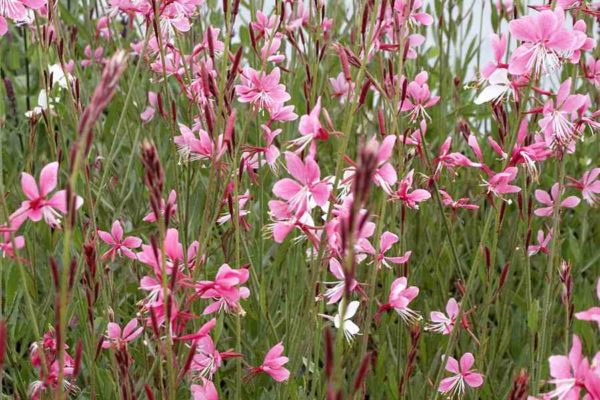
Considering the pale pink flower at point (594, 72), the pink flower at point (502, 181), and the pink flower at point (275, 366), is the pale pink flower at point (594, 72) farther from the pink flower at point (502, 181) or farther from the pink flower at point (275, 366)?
the pink flower at point (275, 366)

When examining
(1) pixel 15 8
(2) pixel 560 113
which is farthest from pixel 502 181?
(1) pixel 15 8

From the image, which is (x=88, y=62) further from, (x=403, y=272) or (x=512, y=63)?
(x=512, y=63)

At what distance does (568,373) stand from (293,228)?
0.43 m

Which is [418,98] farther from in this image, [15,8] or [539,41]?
[15,8]

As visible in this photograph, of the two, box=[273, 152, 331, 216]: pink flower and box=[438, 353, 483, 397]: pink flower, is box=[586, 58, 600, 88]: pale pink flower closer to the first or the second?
box=[438, 353, 483, 397]: pink flower

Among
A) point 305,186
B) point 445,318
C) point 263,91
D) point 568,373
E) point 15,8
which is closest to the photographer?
point 568,373

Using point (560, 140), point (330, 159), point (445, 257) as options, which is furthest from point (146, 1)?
point (330, 159)

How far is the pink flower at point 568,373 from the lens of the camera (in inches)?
37.8

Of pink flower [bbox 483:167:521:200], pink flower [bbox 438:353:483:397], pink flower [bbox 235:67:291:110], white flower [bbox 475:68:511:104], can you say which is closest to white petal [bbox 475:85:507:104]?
white flower [bbox 475:68:511:104]

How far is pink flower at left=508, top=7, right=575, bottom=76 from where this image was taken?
1337 mm

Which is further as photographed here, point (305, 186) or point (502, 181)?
point (502, 181)

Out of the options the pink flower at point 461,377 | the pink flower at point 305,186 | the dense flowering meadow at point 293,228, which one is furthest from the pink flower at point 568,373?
the pink flower at point 461,377

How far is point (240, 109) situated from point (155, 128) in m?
0.48

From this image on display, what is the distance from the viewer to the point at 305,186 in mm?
1100
